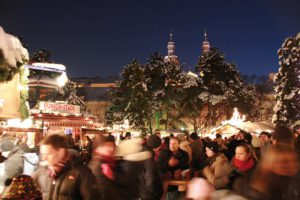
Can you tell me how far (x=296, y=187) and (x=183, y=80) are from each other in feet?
160

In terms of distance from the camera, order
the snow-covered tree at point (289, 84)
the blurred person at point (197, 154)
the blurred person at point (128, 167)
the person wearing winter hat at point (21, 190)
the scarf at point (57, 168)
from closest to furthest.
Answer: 1. the person wearing winter hat at point (21, 190)
2. the scarf at point (57, 168)
3. the blurred person at point (128, 167)
4. the blurred person at point (197, 154)
5. the snow-covered tree at point (289, 84)

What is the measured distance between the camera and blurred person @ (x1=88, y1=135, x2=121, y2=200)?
481cm

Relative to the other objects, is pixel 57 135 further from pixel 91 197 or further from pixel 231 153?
pixel 231 153

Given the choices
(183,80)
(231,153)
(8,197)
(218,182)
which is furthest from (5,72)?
(183,80)

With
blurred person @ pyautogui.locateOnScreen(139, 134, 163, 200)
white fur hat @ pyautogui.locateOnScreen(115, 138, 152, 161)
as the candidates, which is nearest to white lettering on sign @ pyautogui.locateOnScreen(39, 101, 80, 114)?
blurred person @ pyautogui.locateOnScreen(139, 134, 163, 200)

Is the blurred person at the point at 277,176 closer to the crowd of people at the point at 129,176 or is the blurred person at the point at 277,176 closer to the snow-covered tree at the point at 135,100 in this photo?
the crowd of people at the point at 129,176

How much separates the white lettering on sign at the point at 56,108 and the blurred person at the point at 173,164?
1733 centimetres

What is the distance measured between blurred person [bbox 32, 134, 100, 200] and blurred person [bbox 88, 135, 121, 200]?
44cm

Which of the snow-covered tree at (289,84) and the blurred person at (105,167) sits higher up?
the snow-covered tree at (289,84)

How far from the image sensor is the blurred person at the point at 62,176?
427 centimetres

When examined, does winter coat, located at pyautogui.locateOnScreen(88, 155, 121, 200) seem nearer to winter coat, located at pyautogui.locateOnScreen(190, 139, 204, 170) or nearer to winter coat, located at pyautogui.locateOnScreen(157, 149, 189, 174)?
winter coat, located at pyautogui.locateOnScreen(157, 149, 189, 174)

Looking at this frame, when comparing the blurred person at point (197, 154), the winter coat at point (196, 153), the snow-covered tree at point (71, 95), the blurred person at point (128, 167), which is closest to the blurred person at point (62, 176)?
the blurred person at point (128, 167)

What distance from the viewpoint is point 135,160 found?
16.8 feet

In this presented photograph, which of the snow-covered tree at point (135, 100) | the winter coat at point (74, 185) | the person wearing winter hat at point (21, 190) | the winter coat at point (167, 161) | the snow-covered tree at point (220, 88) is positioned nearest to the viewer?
the person wearing winter hat at point (21, 190)
